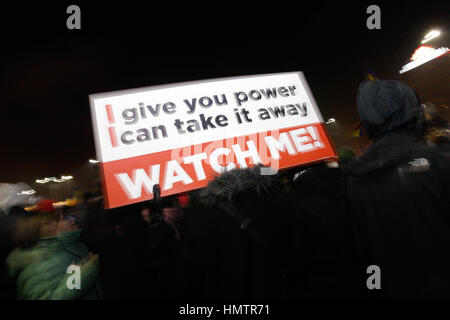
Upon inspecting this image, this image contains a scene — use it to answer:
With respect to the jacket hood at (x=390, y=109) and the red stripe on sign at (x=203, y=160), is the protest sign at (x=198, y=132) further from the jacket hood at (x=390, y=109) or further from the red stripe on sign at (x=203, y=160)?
the jacket hood at (x=390, y=109)

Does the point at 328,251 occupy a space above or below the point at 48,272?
below

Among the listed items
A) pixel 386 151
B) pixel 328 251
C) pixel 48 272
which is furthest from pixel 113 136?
pixel 386 151

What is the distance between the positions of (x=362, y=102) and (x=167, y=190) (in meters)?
1.48

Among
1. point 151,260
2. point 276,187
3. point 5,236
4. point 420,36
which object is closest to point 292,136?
point 276,187

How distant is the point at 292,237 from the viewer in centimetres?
153

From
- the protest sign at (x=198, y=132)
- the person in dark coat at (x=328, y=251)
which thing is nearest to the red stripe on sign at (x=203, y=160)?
the protest sign at (x=198, y=132)

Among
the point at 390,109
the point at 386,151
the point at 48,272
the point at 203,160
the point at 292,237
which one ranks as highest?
the point at 203,160

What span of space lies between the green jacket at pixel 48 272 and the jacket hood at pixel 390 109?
94.8 inches

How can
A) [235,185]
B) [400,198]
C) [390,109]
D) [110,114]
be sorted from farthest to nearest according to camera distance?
1. [110,114]
2. [235,185]
3. [390,109]
4. [400,198]

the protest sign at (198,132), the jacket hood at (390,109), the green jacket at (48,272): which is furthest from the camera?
the protest sign at (198,132)

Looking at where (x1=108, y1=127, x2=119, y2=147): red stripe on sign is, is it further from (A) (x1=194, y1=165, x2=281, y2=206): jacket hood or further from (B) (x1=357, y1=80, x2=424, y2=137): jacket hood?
(B) (x1=357, y1=80, x2=424, y2=137): jacket hood

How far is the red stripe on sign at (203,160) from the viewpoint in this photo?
1.82m

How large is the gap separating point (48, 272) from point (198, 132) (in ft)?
5.13

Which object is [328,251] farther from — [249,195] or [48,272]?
[48,272]
